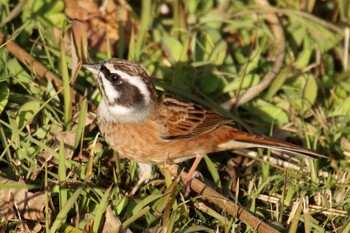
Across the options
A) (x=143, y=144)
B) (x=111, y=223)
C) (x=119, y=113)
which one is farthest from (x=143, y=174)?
(x=111, y=223)

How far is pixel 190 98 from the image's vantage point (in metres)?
6.75

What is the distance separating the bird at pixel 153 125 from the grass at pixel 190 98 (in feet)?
0.61

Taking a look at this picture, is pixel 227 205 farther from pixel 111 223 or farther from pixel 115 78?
pixel 115 78

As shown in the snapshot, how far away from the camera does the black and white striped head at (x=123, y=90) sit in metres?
5.77

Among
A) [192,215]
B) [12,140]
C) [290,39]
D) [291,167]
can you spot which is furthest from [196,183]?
[290,39]

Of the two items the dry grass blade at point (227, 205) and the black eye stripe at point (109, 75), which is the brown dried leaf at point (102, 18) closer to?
the black eye stripe at point (109, 75)

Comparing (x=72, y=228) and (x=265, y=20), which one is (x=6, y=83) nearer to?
(x=72, y=228)

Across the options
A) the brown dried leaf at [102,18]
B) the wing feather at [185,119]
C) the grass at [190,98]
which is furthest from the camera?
the brown dried leaf at [102,18]

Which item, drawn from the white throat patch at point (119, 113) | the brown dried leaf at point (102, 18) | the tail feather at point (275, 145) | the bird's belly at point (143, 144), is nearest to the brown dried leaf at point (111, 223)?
the bird's belly at point (143, 144)

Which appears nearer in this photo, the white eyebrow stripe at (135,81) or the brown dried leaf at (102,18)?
the white eyebrow stripe at (135,81)

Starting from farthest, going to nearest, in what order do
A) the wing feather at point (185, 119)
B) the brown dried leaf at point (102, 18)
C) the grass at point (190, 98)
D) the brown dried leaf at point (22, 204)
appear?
the brown dried leaf at point (102, 18), the wing feather at point (185, 119), the grass at point (190, 98), the brown dried leaf at point (22, 204)

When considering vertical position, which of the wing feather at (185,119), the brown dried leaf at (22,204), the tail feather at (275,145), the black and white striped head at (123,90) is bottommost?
the brown dried leaf at (22,204)

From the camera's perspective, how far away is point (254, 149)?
670cm

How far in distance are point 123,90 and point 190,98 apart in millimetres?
1042
